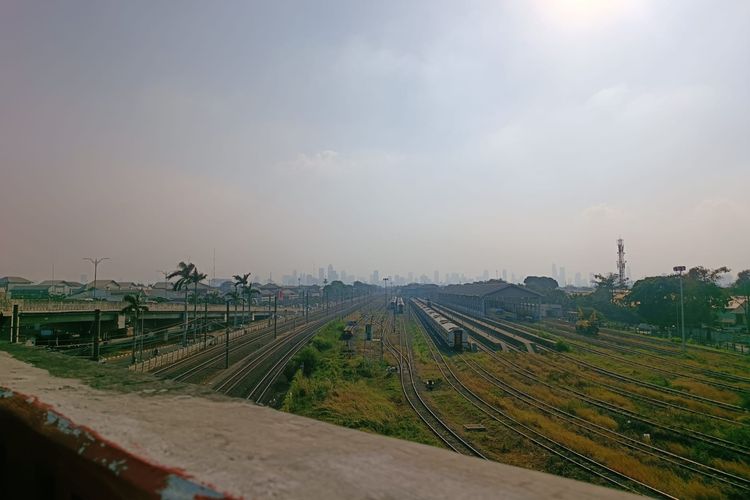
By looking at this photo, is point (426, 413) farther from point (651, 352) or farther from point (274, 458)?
point (651, 352)

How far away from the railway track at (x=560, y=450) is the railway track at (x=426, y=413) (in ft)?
6.58

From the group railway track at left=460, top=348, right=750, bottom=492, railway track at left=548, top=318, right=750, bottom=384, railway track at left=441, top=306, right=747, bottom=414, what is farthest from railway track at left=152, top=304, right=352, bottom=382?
railway track at left=548, top=318, right=750, bottom=384

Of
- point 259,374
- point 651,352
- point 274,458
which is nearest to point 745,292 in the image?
point 651,352

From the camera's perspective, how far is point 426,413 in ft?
52.4

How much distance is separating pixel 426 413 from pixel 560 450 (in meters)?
5.45

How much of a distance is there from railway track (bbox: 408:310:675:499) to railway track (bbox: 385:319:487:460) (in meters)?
2.00

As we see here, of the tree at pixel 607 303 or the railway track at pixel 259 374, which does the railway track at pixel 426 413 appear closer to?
the railway track at pixel 259 374

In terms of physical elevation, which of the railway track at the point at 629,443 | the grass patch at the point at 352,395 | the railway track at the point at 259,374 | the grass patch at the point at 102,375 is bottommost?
the railway track at the point at 259,374

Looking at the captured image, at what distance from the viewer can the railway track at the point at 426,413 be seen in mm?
12250

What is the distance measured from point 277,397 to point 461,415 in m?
9.70

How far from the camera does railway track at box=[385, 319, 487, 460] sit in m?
12.2

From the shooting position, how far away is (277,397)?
66.3 feet

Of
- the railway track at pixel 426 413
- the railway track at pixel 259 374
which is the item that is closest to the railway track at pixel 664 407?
the railway track at pixel 426 413

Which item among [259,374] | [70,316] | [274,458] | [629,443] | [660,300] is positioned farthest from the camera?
[660,300]
